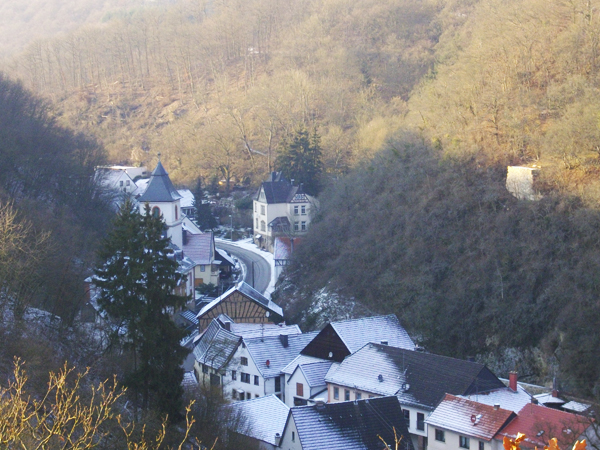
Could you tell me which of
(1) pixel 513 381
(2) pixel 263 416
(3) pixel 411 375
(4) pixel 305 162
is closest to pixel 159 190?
(4) pixel 305 162

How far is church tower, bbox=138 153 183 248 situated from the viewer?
38.4 meters

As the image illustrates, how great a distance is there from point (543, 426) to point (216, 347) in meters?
13.3

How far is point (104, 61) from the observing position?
8775 centimetres

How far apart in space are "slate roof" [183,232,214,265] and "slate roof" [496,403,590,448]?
2354 cm

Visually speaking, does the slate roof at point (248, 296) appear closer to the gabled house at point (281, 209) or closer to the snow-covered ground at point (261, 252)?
the snow-covered ground at point (261, 252)

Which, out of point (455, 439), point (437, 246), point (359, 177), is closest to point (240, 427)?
point (455, 439)

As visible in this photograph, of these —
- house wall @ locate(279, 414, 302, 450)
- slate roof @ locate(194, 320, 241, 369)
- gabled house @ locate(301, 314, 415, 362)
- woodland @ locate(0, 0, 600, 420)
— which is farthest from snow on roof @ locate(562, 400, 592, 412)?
slate roof @ locate(194, 320, 241, 369)

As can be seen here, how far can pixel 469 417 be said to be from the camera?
19.4 meters

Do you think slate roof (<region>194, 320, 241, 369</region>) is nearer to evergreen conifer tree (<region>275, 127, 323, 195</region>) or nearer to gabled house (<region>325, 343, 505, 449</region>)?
gabled house (<region>325, 343, 505, 449</region>)

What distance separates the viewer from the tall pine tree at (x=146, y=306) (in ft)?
53.9

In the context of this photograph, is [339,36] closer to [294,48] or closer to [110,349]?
[294,48]

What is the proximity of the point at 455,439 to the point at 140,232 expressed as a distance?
35.4ft

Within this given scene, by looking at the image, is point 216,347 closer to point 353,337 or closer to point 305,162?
point 353,337

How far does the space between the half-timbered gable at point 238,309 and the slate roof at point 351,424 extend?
11.6m
